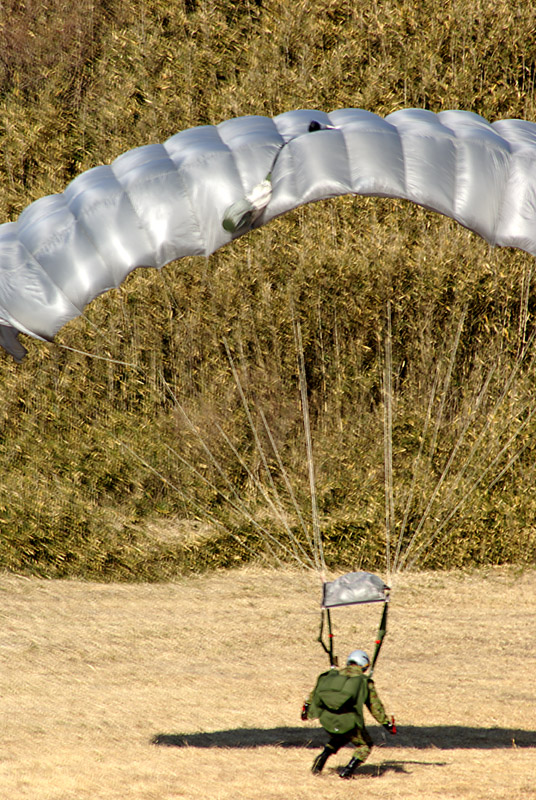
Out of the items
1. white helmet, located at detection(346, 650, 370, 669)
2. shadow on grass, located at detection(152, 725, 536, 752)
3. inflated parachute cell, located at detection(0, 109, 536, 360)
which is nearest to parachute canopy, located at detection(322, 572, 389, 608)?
white helmet, located at detection(346, 650, 370, 669)

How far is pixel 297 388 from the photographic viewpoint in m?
16.3

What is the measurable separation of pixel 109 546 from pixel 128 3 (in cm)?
1369

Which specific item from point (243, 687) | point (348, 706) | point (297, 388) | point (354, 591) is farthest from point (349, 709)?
point (297, 388)

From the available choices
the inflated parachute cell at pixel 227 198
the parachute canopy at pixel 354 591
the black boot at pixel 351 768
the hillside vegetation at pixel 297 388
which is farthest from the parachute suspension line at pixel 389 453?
the black boot at pixel 351 768

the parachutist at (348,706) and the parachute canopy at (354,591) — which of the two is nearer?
the parachutist at (348,706)

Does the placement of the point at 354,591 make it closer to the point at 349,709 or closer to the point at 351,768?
the point at 349,709

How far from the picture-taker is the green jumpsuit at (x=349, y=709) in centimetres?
593

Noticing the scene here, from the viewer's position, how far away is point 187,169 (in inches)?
271

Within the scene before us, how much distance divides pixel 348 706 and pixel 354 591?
2.55 ft

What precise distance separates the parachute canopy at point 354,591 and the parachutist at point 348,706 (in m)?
0.37

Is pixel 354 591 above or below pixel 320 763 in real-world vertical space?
above

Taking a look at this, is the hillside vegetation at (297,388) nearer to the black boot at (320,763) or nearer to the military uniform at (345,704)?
the black boot at (320,763)

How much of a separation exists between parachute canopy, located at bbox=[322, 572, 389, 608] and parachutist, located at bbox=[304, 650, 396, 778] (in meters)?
0.37

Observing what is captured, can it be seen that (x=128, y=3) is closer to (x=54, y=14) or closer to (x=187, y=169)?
(x=54, y=14)
